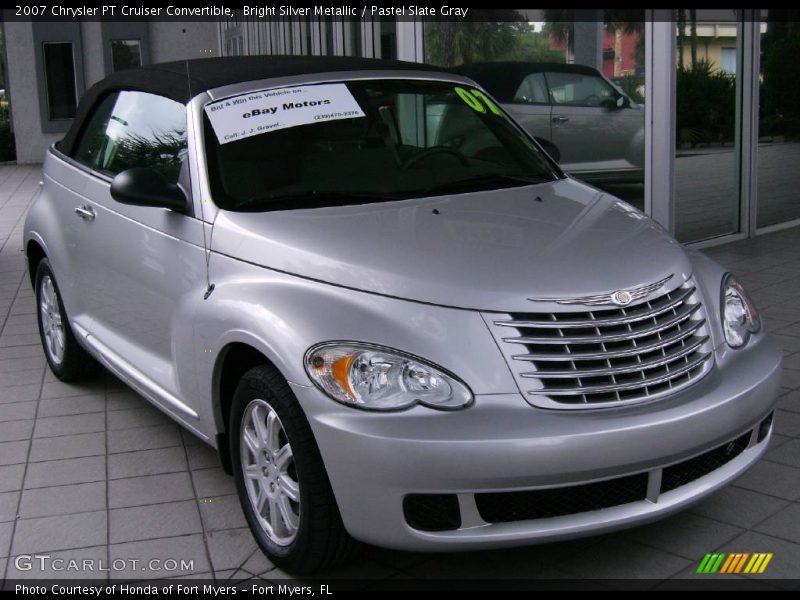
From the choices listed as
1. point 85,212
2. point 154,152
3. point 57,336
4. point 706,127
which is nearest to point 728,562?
point 154,152

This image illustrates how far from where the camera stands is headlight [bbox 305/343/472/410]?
3119mm

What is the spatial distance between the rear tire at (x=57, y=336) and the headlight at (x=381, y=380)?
281cm

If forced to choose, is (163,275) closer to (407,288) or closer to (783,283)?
(407,288)

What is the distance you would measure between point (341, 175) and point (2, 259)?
7261 millimetres

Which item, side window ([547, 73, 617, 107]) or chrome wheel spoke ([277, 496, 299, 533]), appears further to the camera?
side window ([547, 73, 617, 107])

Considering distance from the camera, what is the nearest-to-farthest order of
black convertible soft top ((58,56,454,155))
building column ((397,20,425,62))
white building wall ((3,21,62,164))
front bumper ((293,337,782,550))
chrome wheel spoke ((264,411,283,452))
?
front bumper ((293,337,782,550)) → chrome wheel spoke ((264,411,283,452)) → black convertible soft top ((58,56,454,155)) → building column ((397,20,425,62)) → white building wall ((3,21,62,164))

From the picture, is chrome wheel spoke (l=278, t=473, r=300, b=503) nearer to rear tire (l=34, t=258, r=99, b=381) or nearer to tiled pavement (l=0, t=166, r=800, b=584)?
tiled pavement (l=0, t=166, r=800, b=584)

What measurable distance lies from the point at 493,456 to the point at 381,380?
40 centimetres

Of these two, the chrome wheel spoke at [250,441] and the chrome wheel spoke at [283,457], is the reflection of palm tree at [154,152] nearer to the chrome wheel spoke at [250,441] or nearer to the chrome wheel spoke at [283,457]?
the chrome wheel spoke at [250,441]

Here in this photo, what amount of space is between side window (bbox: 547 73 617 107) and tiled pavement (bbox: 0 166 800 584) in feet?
10.4

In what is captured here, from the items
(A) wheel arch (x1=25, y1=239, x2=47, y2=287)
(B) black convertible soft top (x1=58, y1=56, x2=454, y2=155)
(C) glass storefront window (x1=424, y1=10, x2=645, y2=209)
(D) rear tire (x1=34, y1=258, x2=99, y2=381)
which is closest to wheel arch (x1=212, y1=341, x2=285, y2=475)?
→ (B) black convertible soft top (x1=58, y1=56, x2=454, y2=155)

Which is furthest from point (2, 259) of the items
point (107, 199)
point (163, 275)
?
point (163, 275)

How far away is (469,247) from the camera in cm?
353
